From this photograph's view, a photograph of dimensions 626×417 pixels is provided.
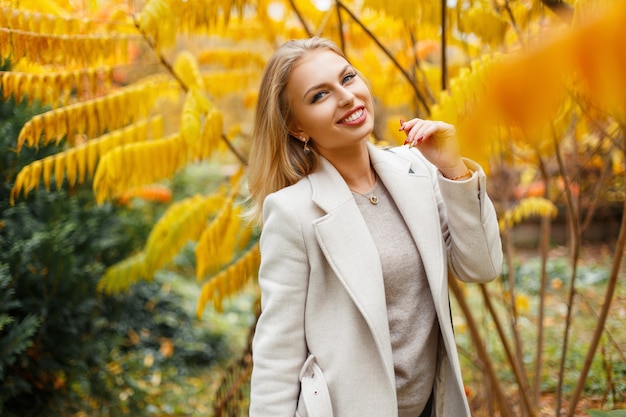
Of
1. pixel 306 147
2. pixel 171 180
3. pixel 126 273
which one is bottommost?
pixel 126 273

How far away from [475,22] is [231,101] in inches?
451

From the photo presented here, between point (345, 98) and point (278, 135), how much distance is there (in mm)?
274

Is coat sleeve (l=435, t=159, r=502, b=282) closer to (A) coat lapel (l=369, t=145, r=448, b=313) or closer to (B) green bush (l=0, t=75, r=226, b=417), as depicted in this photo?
(A) coat lapel (l=369, t=145, r=448, b=313)

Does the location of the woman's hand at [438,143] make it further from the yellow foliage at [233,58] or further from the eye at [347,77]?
the yellow foliage at [233,58]

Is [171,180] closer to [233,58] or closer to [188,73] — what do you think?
[188,73]

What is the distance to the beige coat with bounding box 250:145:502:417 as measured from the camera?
177cm

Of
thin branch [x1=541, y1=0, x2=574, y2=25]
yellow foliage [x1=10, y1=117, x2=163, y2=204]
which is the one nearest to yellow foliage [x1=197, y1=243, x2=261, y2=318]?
yellow foliage [x1=10, y1=117, x2=163, y2=204]

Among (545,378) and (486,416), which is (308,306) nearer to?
(486,416)

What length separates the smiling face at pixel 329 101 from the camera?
5.97 ft

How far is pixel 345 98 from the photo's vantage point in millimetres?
1808

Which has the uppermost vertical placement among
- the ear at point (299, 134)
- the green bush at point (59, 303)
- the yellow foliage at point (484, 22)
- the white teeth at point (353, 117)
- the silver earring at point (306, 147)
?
the yellow foliage at point (484, 22)

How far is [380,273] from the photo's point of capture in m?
1.77

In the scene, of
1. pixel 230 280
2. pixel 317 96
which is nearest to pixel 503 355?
pixel 230 280

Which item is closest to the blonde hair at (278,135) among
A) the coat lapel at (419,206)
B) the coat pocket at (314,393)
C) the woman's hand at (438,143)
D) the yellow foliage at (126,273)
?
the coat lapel at (419,206)
